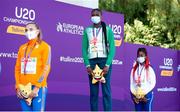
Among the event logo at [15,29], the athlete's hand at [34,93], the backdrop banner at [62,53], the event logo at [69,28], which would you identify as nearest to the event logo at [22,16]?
the backdrop banner at [62,53]

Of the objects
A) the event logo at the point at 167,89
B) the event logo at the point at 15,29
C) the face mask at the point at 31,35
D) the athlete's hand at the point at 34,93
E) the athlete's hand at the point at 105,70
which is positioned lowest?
the event logo at the point at 167,89

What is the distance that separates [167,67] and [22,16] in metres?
6.69

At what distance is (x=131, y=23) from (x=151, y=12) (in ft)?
6.32

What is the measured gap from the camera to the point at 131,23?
2348 cm

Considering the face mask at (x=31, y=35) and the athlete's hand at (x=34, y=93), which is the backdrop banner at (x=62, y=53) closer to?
the face mask at (x=31, y=35)

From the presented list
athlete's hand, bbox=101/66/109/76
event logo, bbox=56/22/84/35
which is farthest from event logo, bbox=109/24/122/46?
athlete's hand, bbox=101/66/109/76

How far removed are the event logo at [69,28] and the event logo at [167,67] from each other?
435cm

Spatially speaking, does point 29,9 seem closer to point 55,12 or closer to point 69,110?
point 55,12

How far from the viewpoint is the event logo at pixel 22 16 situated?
934 cm

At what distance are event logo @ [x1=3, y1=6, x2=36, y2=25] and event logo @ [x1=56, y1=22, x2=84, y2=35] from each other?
0.85m

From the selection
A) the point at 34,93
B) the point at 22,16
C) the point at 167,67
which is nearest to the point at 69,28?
the point at 22,16

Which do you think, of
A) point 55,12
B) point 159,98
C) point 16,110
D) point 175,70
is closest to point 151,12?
point 175,70

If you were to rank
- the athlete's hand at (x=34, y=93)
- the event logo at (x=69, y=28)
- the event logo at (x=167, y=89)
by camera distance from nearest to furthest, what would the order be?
the athlete's hand at (x=34, y=93) < the event logo at (x=69, y=28) < the event logo at (x=167, y=89)

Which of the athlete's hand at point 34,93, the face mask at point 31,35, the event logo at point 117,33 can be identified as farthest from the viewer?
the event logo at point 117,33
